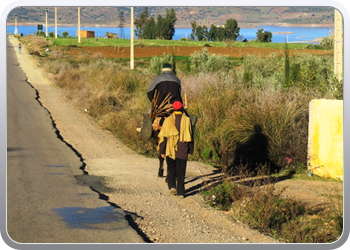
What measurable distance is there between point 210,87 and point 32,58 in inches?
1195

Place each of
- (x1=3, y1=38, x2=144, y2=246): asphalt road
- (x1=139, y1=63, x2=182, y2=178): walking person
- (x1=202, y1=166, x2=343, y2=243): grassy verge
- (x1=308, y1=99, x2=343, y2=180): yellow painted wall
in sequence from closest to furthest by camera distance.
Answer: (x1=3, y1=38, x2=144, y2=246): asphalt road, (x1=202, y1=166, x2=343, y2=243): grassy verge, (x1=139, y1=63, x2=182, y2=178): walking person, (x1=308, y1=99, x2=343, y2=180): yellow painted wall

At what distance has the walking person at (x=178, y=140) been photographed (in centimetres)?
883

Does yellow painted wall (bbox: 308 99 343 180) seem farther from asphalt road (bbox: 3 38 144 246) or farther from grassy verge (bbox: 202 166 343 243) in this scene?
asphalt road (bbox: 3 38 144 246)

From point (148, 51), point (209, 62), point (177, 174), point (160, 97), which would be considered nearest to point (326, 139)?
point (177, 174)

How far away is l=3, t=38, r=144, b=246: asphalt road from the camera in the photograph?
22.6 ft

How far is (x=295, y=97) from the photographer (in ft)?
48.0

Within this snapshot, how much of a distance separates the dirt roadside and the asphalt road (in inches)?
12.1

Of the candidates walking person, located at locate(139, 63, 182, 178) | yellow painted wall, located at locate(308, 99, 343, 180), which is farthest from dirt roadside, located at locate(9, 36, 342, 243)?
walking person, located at locate(139, 63, 182, 178)

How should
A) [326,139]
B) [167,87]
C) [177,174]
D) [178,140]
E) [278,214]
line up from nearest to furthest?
1. [278,214]
2. [178,140]
3. [177,174]
4. [167,87]
5. [326,139]

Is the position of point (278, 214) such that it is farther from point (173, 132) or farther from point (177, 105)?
point (177, 105)

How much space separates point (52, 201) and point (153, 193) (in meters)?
1.89

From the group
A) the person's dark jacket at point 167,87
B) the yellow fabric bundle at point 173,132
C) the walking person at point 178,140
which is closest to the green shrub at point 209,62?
the person's dark jacket at point 167,87

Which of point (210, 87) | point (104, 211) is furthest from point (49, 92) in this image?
point (104, 211)

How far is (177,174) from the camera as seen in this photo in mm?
9336
